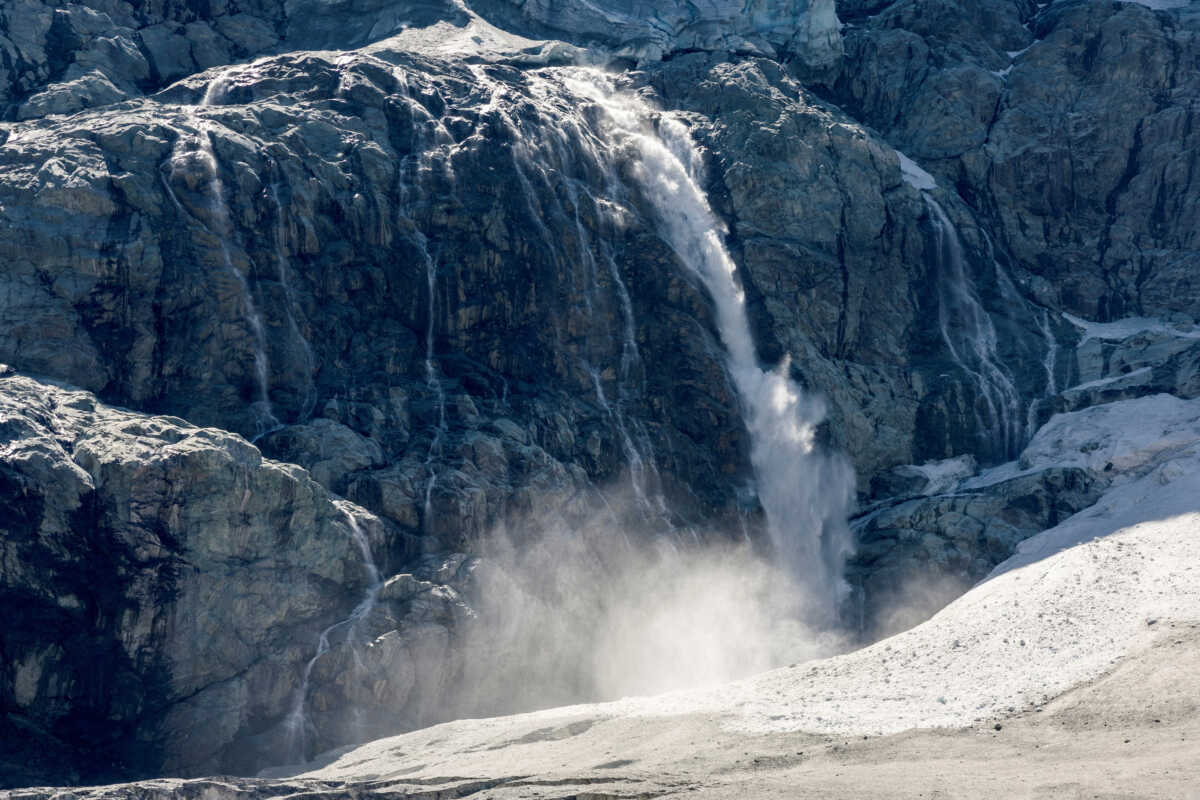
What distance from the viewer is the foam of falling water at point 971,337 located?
94.5 meters

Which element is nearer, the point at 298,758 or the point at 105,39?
the point at 298,758

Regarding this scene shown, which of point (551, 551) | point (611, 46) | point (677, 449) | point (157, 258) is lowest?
point (551, 551)

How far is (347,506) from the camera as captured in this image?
72250mm

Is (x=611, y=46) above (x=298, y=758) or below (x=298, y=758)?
above

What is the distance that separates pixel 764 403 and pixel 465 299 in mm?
19732

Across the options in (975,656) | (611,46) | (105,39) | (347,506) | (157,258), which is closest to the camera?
(975,656)

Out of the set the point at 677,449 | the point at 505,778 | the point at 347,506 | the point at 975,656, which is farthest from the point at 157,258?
the point at 975,656

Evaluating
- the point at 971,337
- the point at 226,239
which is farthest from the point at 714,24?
the point at 226,239

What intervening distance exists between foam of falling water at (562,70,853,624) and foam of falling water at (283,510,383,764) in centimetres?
2619

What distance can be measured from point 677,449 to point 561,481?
983 cm

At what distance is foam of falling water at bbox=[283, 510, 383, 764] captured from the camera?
65.1 metres

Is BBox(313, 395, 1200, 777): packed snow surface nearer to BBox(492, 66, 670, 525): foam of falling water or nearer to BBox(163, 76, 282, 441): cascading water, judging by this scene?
BBox(163, 76, 282, 441): cascading water

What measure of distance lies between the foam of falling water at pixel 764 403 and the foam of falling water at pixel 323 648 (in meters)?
26.2

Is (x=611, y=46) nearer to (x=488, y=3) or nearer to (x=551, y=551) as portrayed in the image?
(x=488, y=3)
